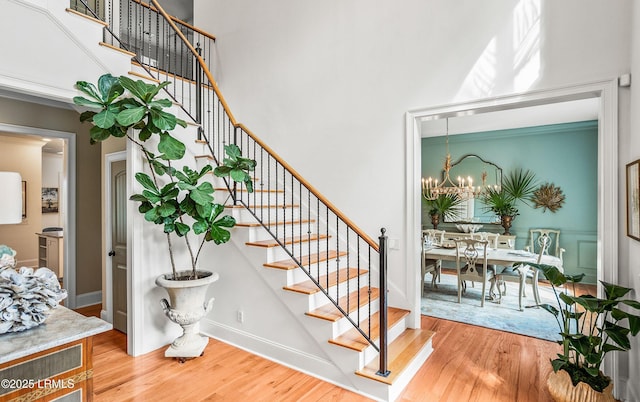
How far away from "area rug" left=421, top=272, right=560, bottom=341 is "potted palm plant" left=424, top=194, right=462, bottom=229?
7.32 feet

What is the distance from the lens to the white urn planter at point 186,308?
119 inches

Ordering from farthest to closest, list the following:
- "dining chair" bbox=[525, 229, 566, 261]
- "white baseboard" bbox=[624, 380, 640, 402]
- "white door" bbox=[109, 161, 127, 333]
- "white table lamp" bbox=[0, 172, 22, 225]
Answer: "dining chair" bbox=[525, 229, 566, 261]
"white door" bbox=[109, 161, 127, 333]
"white baseboard" bbox=[624, 380, 640, 402]
"white table lamp" bbox=[0, 172, 22, 225]

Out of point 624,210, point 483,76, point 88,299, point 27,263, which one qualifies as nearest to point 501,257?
point 624,210

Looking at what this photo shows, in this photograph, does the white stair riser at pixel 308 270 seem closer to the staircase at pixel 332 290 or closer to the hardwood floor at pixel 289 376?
the staircase at pixel 332 290

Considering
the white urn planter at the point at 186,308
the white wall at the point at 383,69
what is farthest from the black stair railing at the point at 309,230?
the white urn planter at the point at 186,308

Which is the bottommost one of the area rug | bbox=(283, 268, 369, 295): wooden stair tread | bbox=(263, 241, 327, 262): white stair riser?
the area rug

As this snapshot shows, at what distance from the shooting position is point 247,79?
4844 millimetres

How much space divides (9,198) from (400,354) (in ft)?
9.50

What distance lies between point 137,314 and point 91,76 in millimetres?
2323

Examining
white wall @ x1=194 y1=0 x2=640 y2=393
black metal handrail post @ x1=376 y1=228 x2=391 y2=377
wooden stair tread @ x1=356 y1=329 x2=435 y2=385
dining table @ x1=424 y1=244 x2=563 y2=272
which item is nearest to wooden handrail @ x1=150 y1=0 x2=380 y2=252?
black metal handrail post @ x1=376 y1=228 x2=391 y2=377

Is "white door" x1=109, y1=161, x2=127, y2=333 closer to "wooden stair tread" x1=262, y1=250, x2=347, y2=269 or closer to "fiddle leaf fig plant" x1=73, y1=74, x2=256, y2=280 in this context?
"fiddle leaf fig plant" x1=73, y1=74, x2=256, y2=280

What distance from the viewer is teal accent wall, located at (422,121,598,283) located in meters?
6.04

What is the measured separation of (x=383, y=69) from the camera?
3613 millimetres

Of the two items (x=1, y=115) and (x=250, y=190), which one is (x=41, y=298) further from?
(x=1, y=115)
